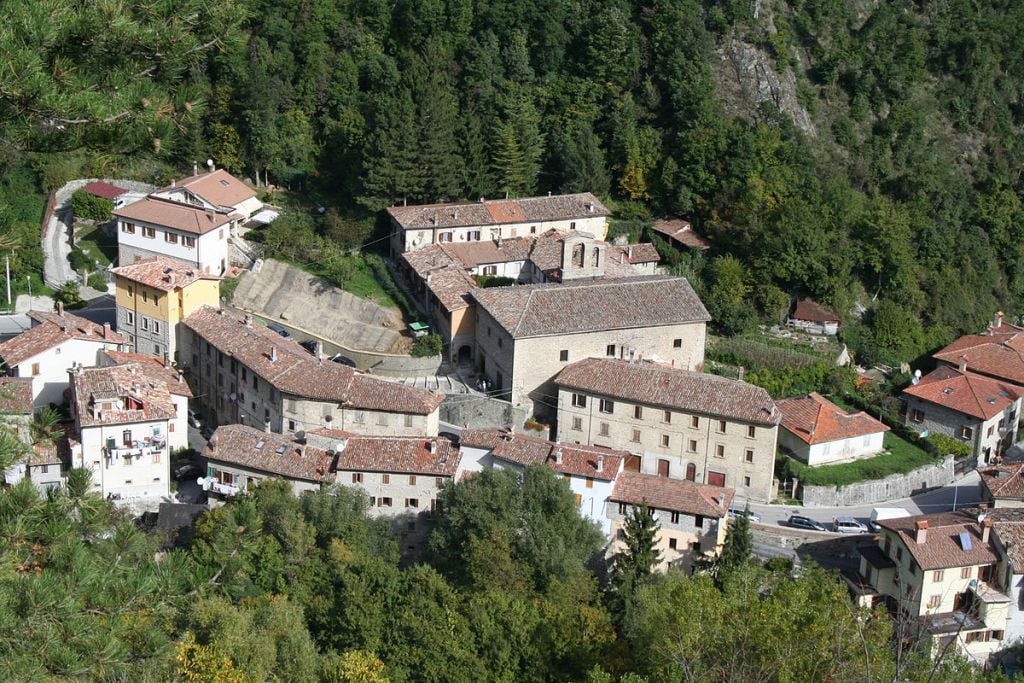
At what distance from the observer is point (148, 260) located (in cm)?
5344

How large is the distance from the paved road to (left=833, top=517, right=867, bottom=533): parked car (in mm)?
606

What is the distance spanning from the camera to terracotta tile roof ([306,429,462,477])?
4500 cm

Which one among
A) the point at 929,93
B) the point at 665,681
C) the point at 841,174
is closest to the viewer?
the point at 665,681

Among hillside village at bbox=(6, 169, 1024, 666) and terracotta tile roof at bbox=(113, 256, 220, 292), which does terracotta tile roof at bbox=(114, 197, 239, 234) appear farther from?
terracotta tile roof at bbox=(113, 256, 220, 292)

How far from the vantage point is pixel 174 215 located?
184 ft

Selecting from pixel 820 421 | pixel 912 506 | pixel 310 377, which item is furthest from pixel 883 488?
pixel 310 377

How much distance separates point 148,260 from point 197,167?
10.2m

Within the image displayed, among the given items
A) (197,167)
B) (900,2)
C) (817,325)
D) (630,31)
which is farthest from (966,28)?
(197,167)

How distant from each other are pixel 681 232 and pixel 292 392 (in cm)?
2296

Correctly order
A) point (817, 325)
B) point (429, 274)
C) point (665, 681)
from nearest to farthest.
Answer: point (665, 681) → point (429, 274) → point (817, 325)

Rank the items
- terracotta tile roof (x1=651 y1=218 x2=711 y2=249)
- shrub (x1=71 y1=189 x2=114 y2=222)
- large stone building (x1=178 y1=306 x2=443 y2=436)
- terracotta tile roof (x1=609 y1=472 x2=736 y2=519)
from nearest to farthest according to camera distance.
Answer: terracotta tile roof (x1=609 y1=472 x2=736 y2=519)
large stone building (x1=178 y1=306 x2=443 y2=436)
shrub (x1=71 y1=189 x2=114 y2=222)
terracotta tile roof (x1=651 y1=218 x2=711 y2=249)

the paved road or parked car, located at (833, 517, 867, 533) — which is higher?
parked car, located at (833, 517, 867, 533)

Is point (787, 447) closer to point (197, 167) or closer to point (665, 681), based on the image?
point (665, 681)

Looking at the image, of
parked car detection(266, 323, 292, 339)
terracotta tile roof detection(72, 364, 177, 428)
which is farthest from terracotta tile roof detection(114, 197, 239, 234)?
terracotta tile roof detection(72, 364, 177, 428)
